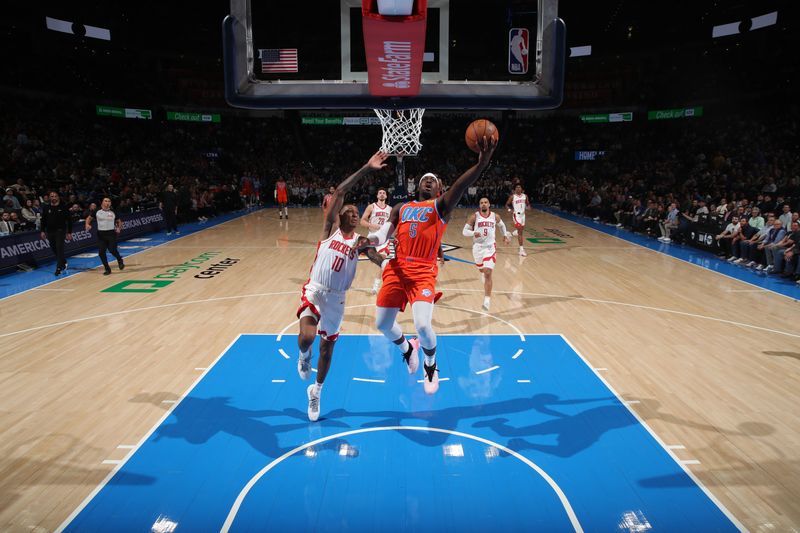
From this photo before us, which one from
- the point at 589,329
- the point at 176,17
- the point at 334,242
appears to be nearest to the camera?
the point at 334,242

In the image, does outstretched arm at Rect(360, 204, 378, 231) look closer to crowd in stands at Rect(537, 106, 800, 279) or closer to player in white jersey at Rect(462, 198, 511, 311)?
player in white jersey at Rect(462, 198, 511, 311)

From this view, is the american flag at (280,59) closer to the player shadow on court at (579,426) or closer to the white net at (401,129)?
the white net at (401,129)

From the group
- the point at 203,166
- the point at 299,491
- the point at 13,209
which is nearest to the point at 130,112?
the point at 203,166

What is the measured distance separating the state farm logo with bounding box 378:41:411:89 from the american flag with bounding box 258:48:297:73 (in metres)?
2.26

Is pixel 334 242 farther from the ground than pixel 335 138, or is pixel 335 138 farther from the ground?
pixel 335 138

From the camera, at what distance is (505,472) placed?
433 centimetres

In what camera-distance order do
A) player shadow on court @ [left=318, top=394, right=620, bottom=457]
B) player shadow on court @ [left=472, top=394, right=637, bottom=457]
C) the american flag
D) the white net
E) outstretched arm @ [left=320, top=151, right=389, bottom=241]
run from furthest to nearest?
the white net → the american flag → outstretched arm @ [left=320, top=151, right=389, bottom=241] → player shadow on court @ [left=318, top=394, right=620, bottom=457] → player shadow on court @ [left=472, top=394, right=637, bottom=457]

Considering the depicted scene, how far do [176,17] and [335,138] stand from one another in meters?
11.4

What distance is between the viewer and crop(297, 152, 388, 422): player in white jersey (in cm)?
502

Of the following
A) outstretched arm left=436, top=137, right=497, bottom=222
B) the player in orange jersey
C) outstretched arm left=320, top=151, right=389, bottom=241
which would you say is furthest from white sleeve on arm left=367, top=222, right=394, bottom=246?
outstretched arm left=436, top=137, right=497, bottom=222

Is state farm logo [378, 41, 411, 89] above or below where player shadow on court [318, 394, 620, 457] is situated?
above

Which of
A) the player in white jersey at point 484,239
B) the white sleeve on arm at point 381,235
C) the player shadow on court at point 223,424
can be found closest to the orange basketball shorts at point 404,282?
the white sleeve on arm at point 381,235

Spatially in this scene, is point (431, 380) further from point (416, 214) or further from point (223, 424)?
point (223, 424)

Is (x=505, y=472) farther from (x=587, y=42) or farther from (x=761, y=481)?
(x=587, y=42)
